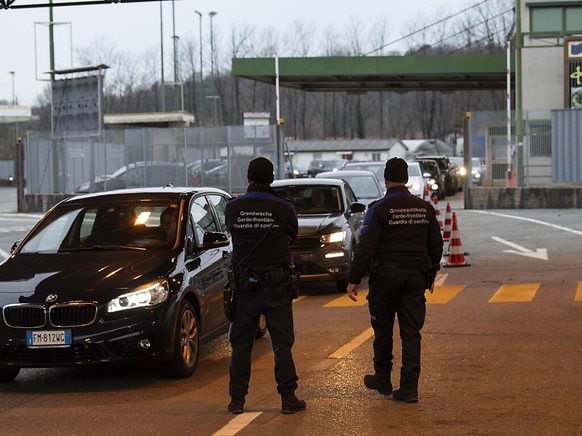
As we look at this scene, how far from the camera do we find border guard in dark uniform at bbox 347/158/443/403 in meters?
7.79

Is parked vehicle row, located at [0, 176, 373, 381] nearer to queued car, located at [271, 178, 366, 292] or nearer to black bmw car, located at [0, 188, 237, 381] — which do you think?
black bmw car, located at [0, 188, 237, 381]

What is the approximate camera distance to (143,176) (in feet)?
130

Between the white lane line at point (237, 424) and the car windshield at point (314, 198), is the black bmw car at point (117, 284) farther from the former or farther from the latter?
the car windshield at point (314, 198)

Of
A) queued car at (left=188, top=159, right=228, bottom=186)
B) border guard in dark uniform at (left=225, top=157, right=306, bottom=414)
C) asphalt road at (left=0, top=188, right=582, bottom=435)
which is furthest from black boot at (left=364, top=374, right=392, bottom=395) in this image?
queued car at (left=188, top=159, right=228, bottom=186)

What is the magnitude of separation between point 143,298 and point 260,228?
1.57 meters

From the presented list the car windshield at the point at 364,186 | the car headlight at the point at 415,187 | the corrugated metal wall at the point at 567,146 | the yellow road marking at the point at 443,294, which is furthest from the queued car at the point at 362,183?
the corrugated metal wall at the point at 567,146

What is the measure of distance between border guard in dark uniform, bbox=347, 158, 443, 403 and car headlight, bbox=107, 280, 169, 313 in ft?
5.68

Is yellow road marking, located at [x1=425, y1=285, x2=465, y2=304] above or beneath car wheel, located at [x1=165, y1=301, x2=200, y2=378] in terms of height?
beneath

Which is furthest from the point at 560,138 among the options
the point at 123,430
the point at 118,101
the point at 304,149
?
the point at 118,101

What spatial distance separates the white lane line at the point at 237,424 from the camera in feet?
23.4

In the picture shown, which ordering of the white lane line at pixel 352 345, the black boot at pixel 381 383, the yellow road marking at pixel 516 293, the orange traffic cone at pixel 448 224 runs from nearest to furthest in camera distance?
the black boot at pixel 381 383
the white lane line at pixel 352 345
the yellow road marking at pixel 516 293
the orange traffic cone at pixel 448 224

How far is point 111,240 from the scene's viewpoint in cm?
983

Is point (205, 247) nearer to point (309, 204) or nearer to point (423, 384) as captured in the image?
point (423, 384)

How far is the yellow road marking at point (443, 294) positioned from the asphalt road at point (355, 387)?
5.5 inches
